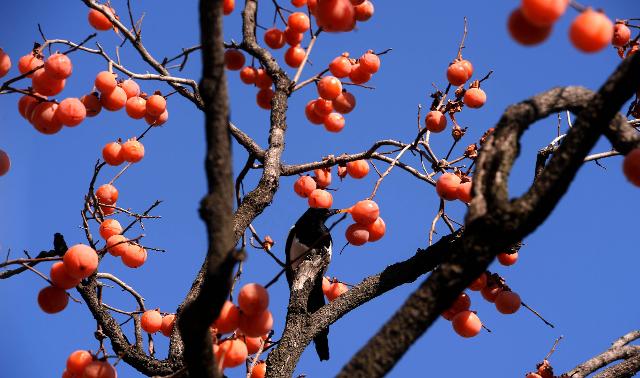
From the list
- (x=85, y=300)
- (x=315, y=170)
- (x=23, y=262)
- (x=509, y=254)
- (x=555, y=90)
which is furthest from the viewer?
(x=315, y=170)

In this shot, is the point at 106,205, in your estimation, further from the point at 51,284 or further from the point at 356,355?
the point at 356,355

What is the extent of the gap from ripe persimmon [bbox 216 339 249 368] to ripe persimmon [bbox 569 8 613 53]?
168 centimetres

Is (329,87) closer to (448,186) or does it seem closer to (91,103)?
(448,186)

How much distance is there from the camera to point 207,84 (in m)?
1.97

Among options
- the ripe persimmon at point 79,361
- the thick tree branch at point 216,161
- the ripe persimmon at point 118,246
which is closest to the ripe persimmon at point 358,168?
the ripe persimmon at point 118,246

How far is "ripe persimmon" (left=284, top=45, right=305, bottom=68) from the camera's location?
13.6 feet

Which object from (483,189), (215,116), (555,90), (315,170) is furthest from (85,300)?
(555,90)

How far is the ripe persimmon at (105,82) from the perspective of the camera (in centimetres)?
351

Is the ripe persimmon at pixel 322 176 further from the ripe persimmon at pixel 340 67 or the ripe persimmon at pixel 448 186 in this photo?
the ripe persimmon at pixel 448 186

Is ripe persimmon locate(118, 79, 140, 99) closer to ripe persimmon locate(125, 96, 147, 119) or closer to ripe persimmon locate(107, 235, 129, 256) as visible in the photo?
ripe persimmon locate(125, 96, 147, 119)

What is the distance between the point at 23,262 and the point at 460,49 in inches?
109

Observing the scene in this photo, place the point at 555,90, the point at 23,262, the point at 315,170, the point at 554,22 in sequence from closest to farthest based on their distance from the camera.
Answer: the point at 554,22
the point at 555,90
the point at 23,262
the point at 315,170

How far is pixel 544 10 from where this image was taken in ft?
6.16

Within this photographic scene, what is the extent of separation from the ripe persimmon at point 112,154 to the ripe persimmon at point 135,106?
0.23 meters
